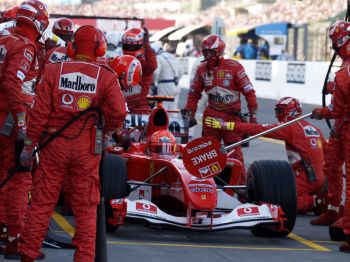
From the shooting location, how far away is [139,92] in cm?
1479

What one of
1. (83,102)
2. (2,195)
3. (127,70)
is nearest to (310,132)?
(127,70)

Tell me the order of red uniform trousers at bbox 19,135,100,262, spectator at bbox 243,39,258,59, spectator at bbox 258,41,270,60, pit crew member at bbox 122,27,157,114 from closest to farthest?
red uniform trousers at bbox 19,135,100,262 → pit crew member at bbox 122,27,157,114 → spectator at bbox 243,39,258,59 → spectator at bbox 258,41,270,60

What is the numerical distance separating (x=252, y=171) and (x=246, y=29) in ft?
136

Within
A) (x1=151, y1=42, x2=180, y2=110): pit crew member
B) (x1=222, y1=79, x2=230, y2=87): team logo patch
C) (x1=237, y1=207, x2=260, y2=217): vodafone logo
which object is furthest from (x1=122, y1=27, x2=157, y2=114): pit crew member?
(x1=237, y1=207, x2=260, y2=217): vodafone logo

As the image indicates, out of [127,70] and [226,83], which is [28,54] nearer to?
[127,70]

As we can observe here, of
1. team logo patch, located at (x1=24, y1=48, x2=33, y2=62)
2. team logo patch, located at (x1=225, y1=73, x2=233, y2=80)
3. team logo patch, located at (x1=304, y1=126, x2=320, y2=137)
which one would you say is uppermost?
team logo patch, located at (x1=24, y1=48, x2=33, y2=62)

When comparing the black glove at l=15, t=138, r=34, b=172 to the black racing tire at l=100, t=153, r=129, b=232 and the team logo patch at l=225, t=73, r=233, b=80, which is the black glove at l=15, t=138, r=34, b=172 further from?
the team logo patch at l=225, t=73, r=233, b=80

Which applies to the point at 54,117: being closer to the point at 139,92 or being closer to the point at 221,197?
the point at 221,197

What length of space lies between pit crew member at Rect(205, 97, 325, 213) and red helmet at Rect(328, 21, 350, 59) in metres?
1.67

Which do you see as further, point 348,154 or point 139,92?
point 139,92

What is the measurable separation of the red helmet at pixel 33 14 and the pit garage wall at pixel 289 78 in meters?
19.8

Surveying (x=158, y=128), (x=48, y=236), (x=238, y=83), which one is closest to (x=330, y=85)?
(x=238, y=83)

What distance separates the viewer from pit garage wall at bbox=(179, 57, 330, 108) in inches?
1207

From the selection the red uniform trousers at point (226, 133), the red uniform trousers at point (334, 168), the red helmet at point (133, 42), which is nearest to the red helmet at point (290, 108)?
the red uniform trousers at point (334, 168)
